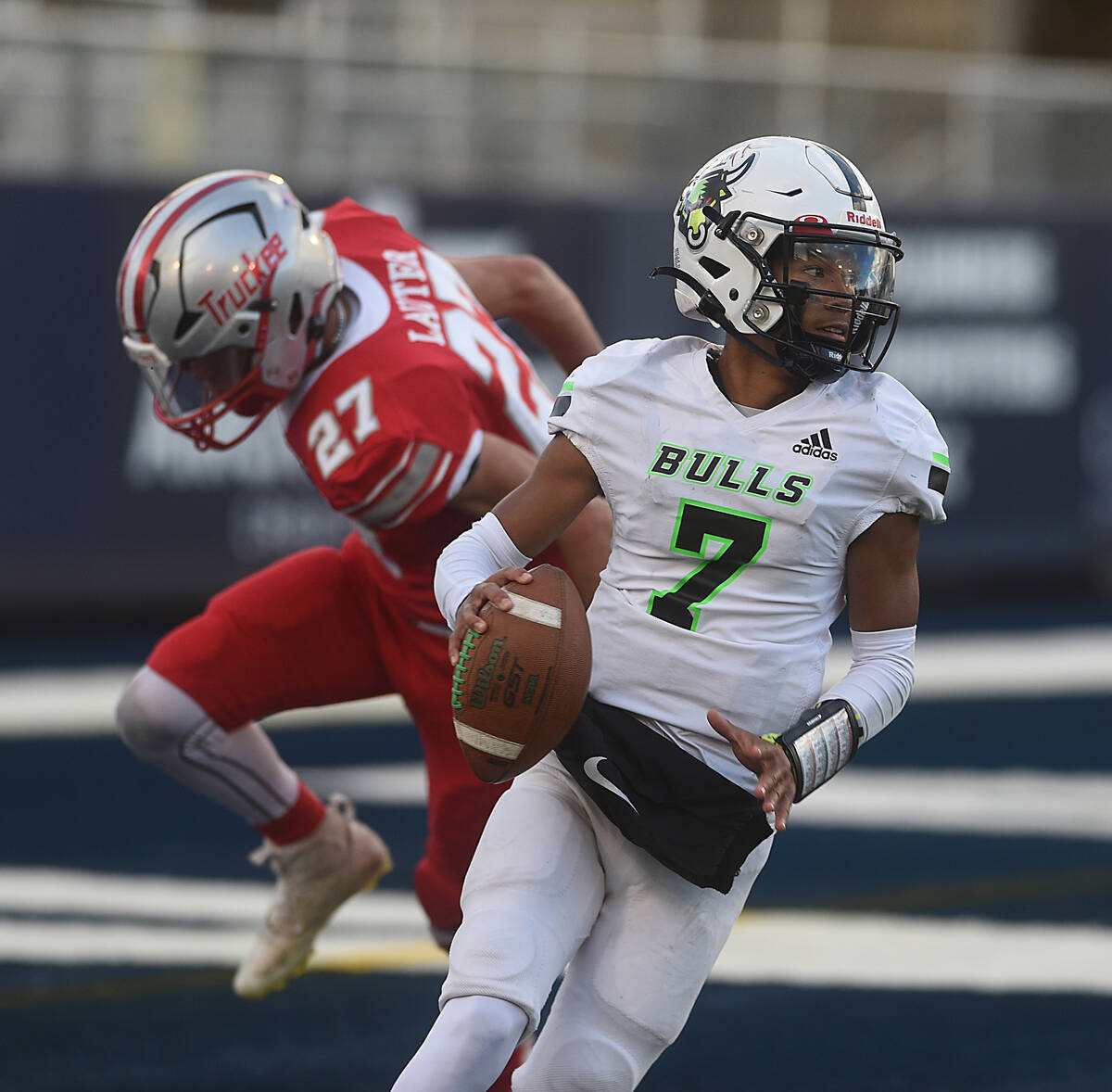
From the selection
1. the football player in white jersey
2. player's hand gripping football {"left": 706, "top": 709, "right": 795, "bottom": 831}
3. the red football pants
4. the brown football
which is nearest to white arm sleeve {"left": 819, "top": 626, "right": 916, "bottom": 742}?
the football player in white jersey

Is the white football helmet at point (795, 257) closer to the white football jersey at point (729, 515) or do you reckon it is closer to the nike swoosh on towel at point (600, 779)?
the white football jersey at point (729, 515)

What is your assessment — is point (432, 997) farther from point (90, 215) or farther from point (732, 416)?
point (90, 215)

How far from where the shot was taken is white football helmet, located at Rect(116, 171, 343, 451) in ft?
11.3

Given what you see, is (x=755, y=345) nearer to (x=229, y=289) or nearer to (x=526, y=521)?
(x=526, y=521)

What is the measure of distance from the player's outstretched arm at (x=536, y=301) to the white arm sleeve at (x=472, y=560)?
1.12 meters

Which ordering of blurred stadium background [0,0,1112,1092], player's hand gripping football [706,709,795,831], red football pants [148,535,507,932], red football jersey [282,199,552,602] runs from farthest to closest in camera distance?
1. blurred stadium background [0,0,1112,1092]
2. red football pants [148,535,507,932]
3. red football jersey [282,199,552,602]
4. player's hand gripping football [706,709,795,831]

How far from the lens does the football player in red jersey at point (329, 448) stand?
338 centimetres

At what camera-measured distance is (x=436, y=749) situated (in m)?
3.65

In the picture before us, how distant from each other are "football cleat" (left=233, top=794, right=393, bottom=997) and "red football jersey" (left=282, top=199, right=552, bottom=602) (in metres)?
0.79

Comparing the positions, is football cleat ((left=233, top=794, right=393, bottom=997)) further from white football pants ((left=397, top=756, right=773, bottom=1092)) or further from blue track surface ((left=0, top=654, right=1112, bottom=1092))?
white football pants ((left=397, top=756, right=773, bottom=1092))

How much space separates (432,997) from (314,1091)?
0.65 metres

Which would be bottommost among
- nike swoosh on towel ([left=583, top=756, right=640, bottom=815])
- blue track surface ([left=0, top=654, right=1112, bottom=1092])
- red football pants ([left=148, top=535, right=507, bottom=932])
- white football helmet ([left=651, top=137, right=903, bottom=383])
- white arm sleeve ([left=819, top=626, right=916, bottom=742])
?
blue track surface ([left=0, top=654, right=1112, bottom=1092])

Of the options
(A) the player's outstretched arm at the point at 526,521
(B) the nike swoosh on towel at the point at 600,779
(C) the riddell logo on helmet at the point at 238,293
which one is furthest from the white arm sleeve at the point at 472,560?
(C) the riddell logo on helmet at the point at 238,293

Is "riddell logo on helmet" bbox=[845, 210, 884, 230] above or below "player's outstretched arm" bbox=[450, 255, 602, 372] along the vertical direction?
above
